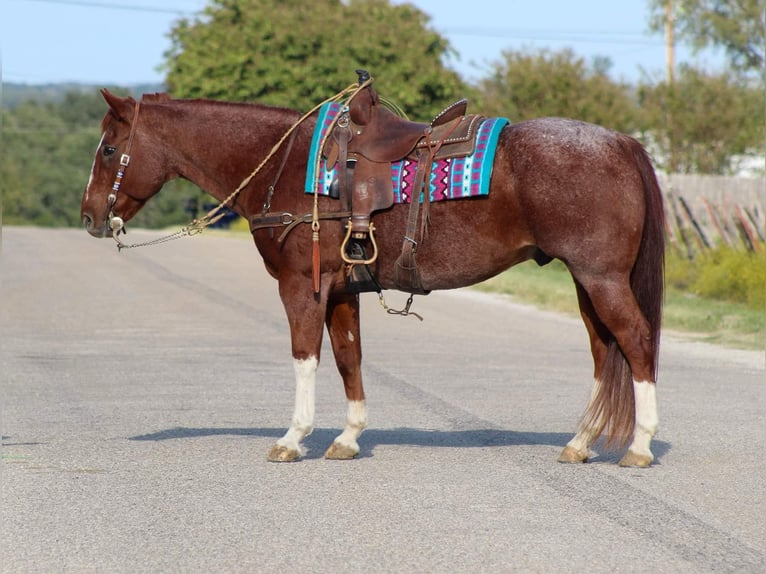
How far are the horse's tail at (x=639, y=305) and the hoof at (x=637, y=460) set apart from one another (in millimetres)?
184

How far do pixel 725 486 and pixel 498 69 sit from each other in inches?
1006

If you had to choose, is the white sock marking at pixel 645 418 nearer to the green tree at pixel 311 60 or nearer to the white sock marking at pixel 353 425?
the white sock marking at pixel 353 425

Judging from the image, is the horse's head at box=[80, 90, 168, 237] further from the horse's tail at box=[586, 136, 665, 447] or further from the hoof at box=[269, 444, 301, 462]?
the horse's tail at box=[586, 136, 665, 447]

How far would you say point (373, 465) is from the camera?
7395mm

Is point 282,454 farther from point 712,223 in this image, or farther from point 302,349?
point 712,223

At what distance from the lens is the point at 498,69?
1242 inches

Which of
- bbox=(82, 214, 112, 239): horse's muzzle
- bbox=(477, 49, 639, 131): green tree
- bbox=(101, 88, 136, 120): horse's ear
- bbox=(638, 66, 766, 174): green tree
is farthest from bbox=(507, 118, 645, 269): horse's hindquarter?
bbox=(638, 66, 766, 174): green tree

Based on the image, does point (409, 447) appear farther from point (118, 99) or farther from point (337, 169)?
point (118, 99)

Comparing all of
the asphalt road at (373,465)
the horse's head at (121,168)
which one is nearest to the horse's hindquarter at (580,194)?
the asphalt road at (373,465)

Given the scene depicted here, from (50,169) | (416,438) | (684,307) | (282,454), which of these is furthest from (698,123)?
(50,169)

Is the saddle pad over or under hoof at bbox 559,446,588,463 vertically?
over

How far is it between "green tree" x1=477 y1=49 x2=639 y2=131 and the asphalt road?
15365mm

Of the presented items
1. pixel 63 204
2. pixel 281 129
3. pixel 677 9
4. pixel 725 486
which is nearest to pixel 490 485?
pixel 725 486

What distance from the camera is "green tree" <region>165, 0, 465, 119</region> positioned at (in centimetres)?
4572
